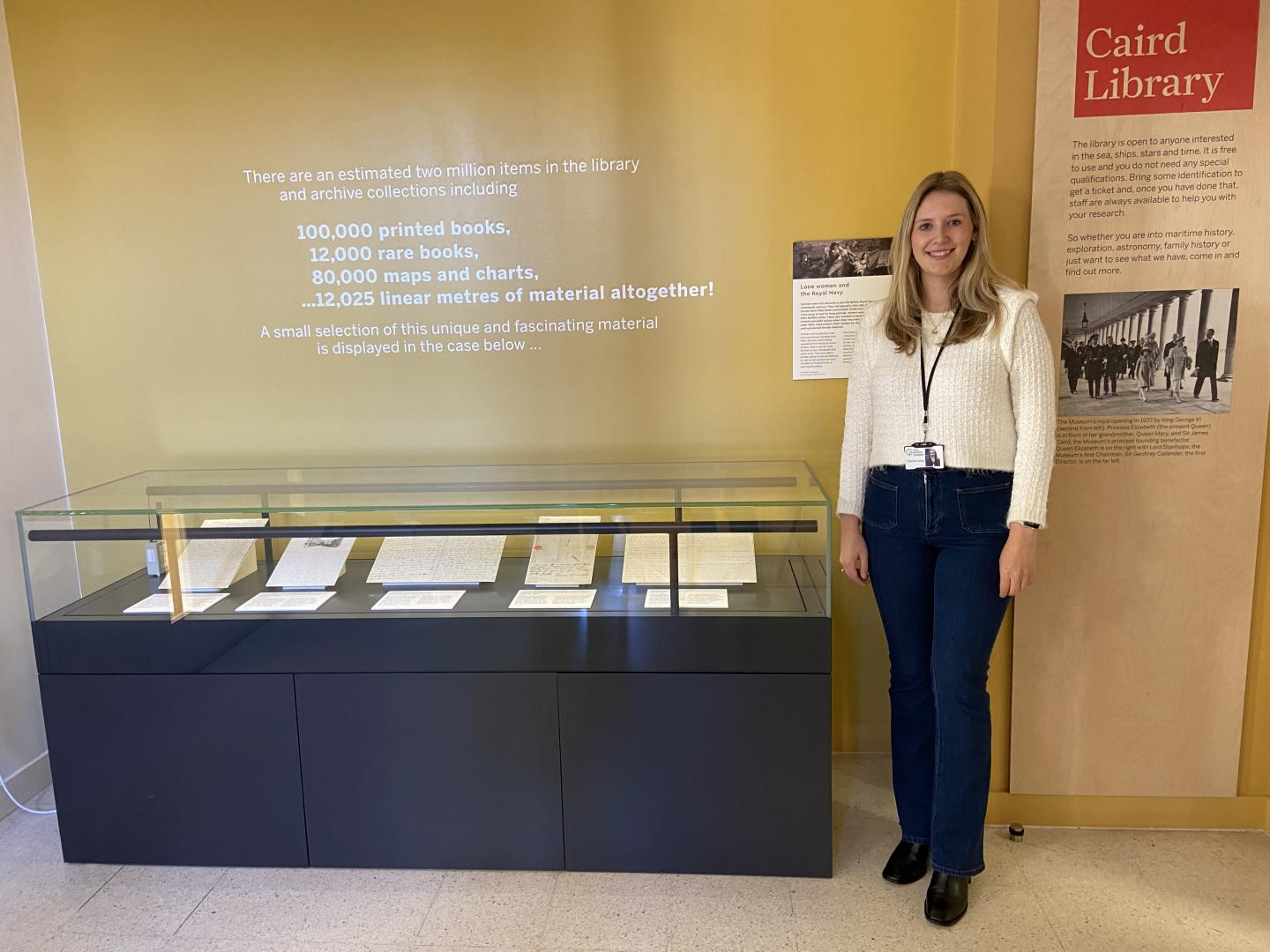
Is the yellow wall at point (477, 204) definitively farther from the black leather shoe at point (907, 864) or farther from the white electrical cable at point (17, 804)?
the white electrical cable at point (17, 804)

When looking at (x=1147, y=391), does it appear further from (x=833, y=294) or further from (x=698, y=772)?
(x=698, y=772)

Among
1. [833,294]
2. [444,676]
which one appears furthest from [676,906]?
[833,294]

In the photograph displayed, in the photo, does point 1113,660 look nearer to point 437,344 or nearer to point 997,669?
point 997,669

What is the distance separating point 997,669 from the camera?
97.4 inches

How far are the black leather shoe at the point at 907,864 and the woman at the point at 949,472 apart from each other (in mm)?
108

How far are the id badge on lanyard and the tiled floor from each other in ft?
3.85

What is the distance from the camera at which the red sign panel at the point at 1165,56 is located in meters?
2.17

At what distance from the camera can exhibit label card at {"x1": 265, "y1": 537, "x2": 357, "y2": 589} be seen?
2.29 m

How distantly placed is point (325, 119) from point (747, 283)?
1.49m

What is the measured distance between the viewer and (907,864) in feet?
7.51

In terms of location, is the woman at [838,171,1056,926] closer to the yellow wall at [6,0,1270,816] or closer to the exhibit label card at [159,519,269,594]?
the yellow wall at [6,0,1270,816]

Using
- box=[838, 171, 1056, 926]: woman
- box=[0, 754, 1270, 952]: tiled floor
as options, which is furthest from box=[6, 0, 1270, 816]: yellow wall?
box=[838, 171, 1056, 926]: woman

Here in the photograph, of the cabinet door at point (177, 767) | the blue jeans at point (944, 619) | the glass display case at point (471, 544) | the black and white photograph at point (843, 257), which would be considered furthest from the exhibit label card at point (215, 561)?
the black and white photograph at point (843, 257)

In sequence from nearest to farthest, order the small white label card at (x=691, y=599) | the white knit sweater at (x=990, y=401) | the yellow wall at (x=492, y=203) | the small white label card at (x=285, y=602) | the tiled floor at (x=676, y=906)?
the white knit sweater at (x=990, y=401) < the tiled floor at (x=676, y=906) < the small white label card at (x=691, y=599) < the small white label card at (x=285, y=602) < the yellow wall at (x=492, y=203)
